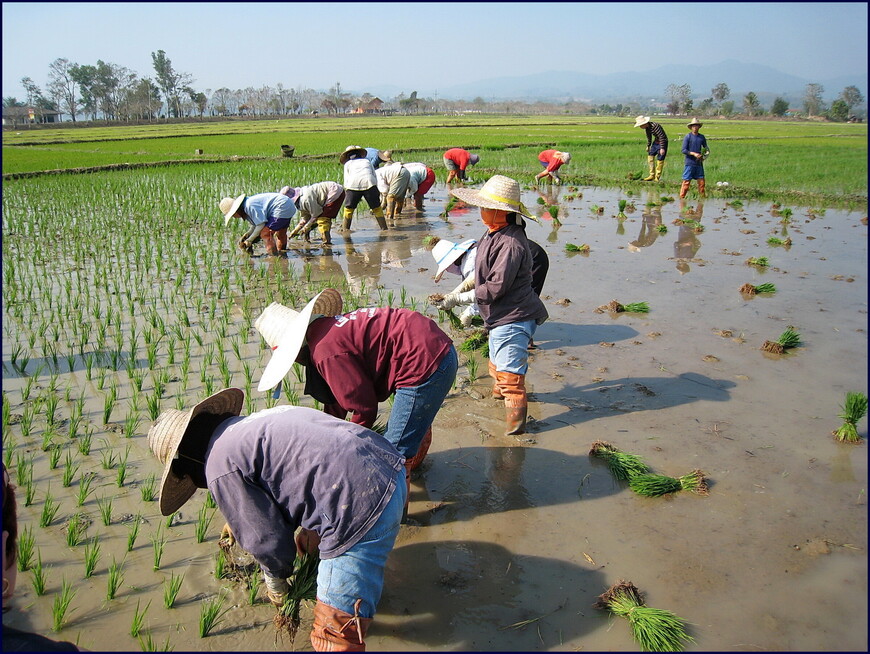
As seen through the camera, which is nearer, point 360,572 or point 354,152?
point 360,572

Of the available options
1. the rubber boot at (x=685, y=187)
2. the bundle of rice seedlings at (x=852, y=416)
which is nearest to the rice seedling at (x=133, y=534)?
the bundle of rice seedlings at (x=852, y=416)

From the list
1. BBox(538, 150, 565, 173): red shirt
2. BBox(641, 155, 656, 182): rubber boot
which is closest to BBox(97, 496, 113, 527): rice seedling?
BBox(538, 150, 565, 173): red shirt

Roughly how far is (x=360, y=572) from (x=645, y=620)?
1.13 metres

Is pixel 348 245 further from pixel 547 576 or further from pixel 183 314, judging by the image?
pixel 547 576

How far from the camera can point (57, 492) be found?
128 inches

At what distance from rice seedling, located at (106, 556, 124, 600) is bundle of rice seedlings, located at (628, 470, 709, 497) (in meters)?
2.51

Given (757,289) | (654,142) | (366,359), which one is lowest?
(757,289)

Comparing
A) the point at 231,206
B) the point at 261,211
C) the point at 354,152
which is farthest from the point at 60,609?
the point at 354,152

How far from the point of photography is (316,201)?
27.0ft

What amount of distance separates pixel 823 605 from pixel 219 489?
2.40 metres

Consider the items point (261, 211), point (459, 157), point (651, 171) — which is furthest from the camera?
point (651, 171)

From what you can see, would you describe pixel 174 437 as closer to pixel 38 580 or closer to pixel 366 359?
pixel 366 359

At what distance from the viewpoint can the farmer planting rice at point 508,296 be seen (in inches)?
147

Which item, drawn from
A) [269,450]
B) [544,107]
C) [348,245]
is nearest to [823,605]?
[269,450]
